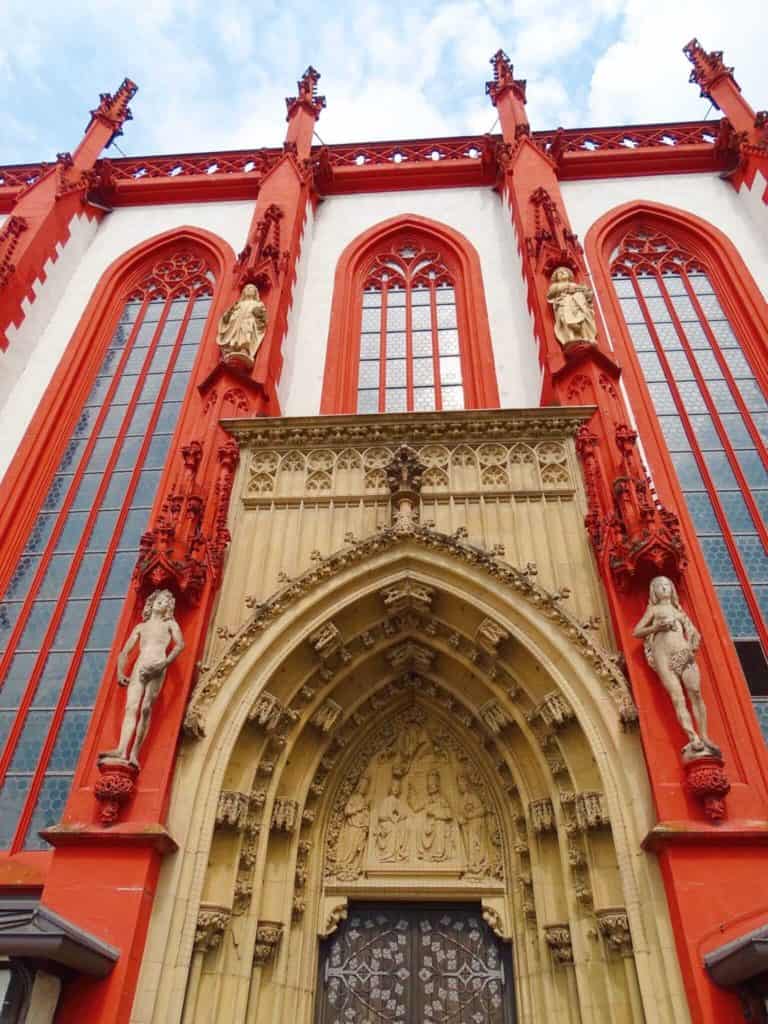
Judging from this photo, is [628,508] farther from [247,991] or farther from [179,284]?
[179,284]

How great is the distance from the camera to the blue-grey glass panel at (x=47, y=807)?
8.09m

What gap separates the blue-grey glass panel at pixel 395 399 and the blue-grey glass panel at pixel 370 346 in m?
1.00

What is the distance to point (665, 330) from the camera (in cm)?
1310

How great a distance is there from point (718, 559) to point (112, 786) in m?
7.90

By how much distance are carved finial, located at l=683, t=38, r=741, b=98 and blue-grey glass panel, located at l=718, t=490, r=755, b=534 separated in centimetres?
1144

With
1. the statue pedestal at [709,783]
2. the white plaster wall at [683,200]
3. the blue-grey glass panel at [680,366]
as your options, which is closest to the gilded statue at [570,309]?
the blue-grey glass panel at [680,366]

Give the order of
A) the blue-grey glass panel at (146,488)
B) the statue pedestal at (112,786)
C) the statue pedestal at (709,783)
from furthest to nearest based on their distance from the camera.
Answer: the blue-grey glass panel at (146,488), the statue pedestal at (112,786), the statue pedestal at (709,783)

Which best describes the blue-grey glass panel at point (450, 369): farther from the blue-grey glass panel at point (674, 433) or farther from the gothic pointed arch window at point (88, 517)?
the gothic pointed arch window at point (88, 517)

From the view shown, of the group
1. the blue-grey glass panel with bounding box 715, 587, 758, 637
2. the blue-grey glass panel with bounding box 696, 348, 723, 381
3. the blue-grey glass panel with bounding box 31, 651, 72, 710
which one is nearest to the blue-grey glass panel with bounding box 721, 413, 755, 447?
the blue-grey glass panel with bounding box 696, 348, 723, 381

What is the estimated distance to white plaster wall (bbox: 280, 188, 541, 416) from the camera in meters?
12.3

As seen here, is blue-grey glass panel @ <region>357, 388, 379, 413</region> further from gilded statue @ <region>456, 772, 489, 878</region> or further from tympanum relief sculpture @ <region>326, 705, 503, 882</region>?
gilded statue @ <region>456, 772, 489, 878</region>

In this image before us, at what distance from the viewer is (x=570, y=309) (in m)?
11.1

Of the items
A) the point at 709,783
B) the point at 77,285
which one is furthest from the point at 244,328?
the point at 709,783

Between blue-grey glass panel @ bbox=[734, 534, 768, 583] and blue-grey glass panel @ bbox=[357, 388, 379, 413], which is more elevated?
blue-grey glass panel @ bbox=[357, 388, 379, 413]
